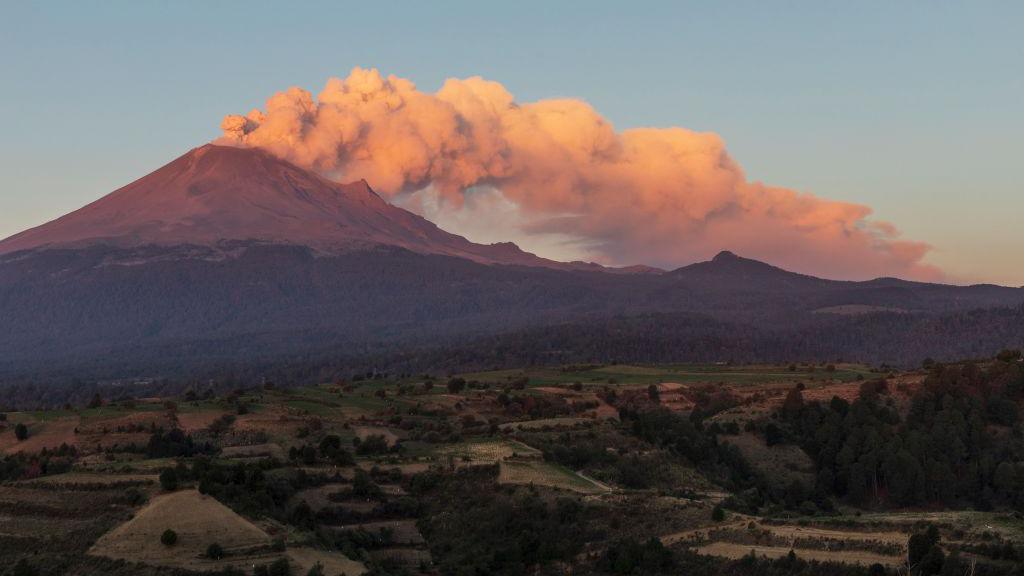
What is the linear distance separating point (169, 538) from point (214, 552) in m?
2.86

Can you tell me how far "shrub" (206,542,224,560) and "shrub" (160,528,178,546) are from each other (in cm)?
197

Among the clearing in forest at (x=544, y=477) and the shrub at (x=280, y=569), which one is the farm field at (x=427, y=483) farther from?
the shrub at (x=280, y=569)

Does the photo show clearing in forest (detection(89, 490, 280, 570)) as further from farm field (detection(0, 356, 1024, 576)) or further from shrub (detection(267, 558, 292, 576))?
shrub (detection(267, 558, 292, 576))

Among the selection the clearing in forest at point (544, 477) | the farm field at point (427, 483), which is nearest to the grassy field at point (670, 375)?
the farm field at point (427, 483)

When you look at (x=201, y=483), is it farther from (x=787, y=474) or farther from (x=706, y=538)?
(x=787, y=474)

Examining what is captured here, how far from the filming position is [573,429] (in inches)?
3989

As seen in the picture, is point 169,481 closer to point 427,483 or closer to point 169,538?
point 169,538

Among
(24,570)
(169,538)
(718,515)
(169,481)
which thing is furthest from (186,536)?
(718,515)

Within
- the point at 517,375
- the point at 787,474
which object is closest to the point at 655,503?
the point at 787,474

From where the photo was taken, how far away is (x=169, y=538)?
61625 mm

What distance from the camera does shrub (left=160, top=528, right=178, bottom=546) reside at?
61.5 meters

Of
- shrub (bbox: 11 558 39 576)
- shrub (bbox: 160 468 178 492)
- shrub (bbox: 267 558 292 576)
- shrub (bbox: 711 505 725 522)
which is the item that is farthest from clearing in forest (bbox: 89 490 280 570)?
shrub (bbox: 711 505 725 522)

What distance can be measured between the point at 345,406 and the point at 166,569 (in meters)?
58.4

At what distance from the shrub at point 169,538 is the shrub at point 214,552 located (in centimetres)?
197
